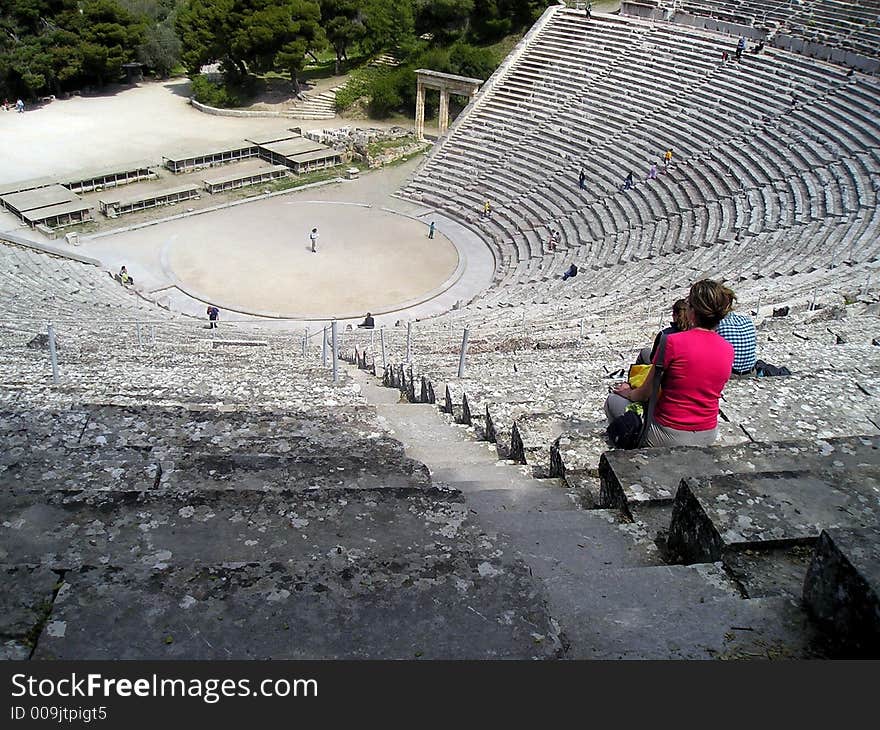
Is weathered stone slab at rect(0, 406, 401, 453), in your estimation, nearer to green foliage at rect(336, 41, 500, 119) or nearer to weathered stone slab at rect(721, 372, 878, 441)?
weathered stone slab at rect(721, 372, 878, 441)

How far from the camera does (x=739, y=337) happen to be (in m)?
6.35

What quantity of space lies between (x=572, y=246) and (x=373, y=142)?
1267 cm

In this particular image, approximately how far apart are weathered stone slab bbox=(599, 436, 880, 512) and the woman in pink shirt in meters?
0.37

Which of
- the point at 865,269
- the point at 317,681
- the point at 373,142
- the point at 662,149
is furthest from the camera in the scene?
the point at 373,142

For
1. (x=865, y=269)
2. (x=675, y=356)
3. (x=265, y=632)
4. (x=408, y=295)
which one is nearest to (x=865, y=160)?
(x=865, y=269)

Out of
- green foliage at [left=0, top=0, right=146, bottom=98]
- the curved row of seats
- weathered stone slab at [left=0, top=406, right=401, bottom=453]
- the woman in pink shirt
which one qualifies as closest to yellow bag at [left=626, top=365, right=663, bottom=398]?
the woman in pink shirt

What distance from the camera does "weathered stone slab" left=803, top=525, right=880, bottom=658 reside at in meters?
2.29

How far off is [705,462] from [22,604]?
2951 mm

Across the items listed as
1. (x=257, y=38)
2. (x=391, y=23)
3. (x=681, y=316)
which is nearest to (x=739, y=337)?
(x=681, y=316)

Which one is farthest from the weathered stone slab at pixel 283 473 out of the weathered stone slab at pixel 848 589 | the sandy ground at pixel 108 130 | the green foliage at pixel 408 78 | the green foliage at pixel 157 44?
the green foliage at pixel 157 44

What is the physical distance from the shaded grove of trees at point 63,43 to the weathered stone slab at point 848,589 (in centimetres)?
4053

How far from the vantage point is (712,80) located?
2547 cm

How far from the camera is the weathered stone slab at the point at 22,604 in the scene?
226 cm

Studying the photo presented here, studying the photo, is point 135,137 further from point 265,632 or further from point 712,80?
point 265,632
